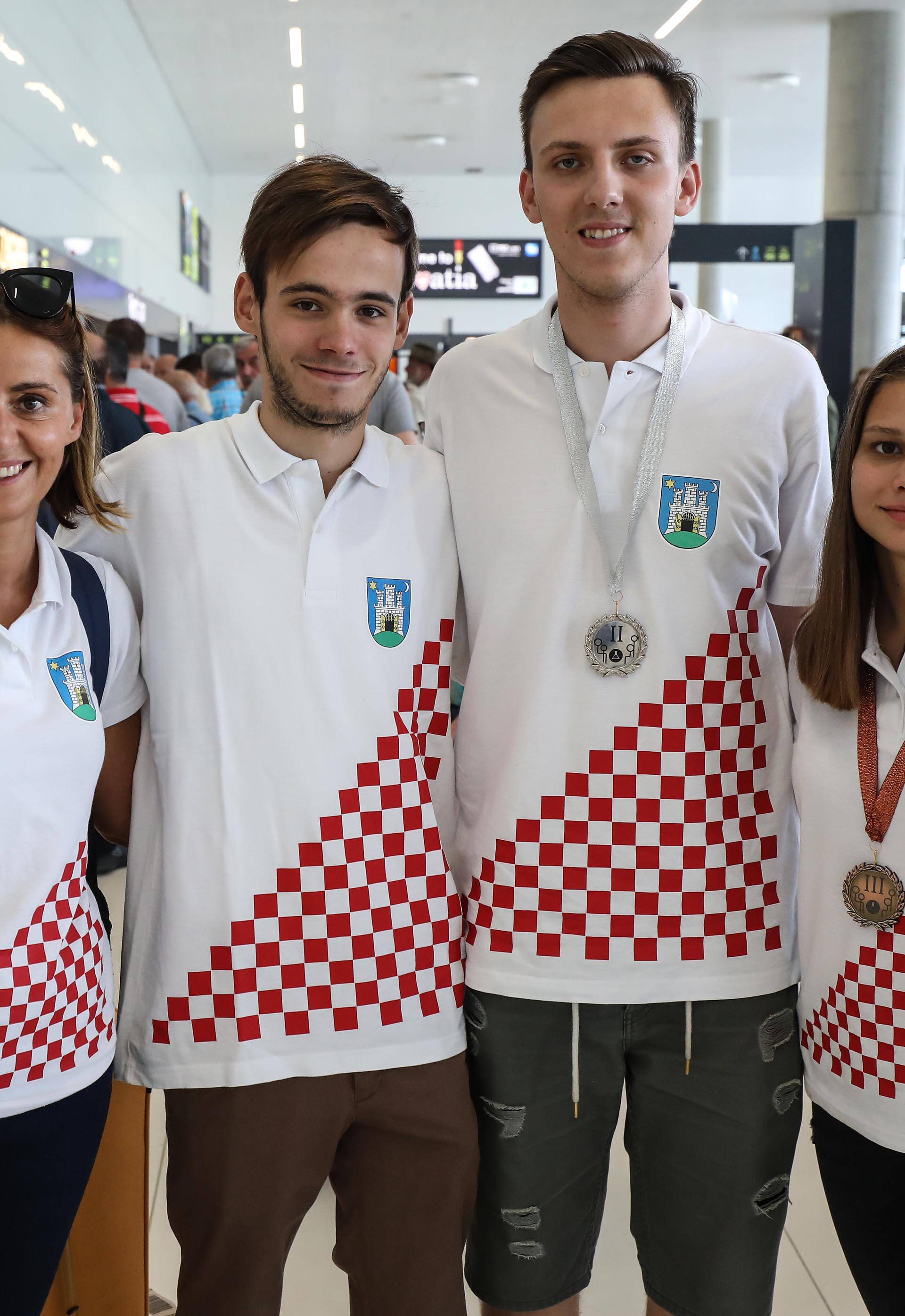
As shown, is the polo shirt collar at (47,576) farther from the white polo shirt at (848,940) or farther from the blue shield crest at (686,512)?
the white polo shirt at (848,940)

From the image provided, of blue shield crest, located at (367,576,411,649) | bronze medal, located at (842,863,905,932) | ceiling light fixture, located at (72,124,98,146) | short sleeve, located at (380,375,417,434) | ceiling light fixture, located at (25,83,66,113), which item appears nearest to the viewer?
bronze medal, located at (842,863,905,932)

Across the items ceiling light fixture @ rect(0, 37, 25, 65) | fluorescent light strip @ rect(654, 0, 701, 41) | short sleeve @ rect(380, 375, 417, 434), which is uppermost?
fluorescent light strip @ rect(654, 0, 701, 41)

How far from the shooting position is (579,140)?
5.87 ft

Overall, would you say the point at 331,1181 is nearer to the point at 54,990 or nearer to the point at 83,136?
the point at 54,990

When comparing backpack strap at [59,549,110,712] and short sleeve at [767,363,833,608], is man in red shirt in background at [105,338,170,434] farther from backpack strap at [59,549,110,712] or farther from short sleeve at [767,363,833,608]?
short sleeve at [767,363,833,608]

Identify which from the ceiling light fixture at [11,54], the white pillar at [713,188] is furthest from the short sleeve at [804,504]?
the white pillar at [713,188]

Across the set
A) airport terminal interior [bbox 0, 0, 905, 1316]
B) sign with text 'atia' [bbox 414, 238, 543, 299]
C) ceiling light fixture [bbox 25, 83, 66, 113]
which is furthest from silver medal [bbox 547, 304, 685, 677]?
sign with text 'atia' [bbox 414, 238, 543, 299]

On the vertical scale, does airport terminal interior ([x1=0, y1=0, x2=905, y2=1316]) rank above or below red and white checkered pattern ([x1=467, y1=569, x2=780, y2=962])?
above

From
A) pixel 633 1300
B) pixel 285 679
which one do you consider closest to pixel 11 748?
pixel 285 679

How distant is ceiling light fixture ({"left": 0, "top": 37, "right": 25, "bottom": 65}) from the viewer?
6852mm

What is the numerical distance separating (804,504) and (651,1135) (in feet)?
3.26

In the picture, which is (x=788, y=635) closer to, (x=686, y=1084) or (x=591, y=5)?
(x=686, y=1084)

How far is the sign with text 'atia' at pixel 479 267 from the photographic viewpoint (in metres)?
17.2

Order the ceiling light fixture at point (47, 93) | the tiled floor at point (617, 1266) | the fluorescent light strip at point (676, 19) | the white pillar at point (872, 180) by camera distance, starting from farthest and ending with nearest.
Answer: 1. the fluorescent light strip at point (676, 19)
2. the white pillar at point (872, 180)
3. the ceiling light fixture at point (47, 93)
4. the tiled floor at point (617, 1266)
